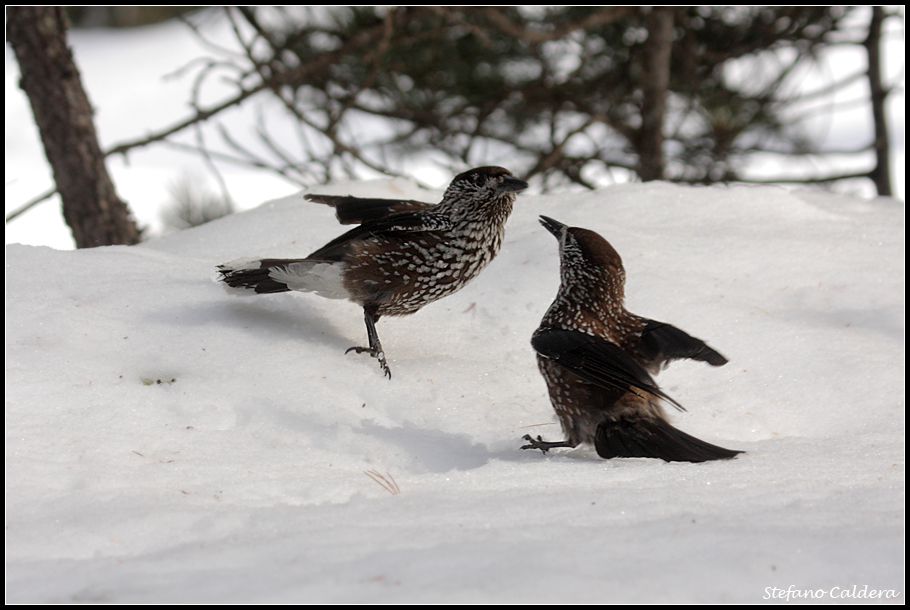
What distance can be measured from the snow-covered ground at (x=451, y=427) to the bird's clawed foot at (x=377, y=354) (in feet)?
0.14

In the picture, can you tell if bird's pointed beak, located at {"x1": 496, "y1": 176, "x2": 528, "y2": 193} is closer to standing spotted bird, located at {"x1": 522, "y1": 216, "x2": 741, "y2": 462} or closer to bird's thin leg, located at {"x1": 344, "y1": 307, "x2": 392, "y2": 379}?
standing spotted bird, located at {"x1": 522, "y1": 216, "x2": 741, "y2": 462}

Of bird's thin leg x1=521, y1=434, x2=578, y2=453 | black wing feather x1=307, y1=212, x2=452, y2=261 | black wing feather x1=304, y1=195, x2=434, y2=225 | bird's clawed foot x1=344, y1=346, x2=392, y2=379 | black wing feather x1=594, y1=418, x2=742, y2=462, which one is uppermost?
black wing feather x1=304, y1=195, x2=434, y2=225

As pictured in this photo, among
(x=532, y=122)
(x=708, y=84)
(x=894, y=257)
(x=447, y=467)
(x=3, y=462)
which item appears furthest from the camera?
(x=532, y=122)

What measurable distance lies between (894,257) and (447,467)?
3012mm

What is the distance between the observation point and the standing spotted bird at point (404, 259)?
2971mm

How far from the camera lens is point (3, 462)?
2049mm

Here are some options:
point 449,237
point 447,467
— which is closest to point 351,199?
point 449,237

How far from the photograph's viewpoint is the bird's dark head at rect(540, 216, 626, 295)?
8.98 ft

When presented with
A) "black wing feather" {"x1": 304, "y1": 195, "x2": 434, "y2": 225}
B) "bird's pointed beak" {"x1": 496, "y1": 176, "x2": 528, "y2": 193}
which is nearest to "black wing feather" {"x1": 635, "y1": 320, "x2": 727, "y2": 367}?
"bird's pointed beak" {"x1": 496, "y1": 176, "x2": 528, "y2": 193}

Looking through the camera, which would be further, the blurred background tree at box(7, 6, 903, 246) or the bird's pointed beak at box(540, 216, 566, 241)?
the blurred background tree at box(7, 6, 903, 246)

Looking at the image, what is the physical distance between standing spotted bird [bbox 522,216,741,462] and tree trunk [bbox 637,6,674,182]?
11.4ft

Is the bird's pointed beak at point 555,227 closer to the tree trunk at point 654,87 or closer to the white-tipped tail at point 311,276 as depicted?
the white-tipped tail at point 311,276

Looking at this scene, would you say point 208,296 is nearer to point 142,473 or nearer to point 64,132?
point 142,473

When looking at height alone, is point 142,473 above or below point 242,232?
below
